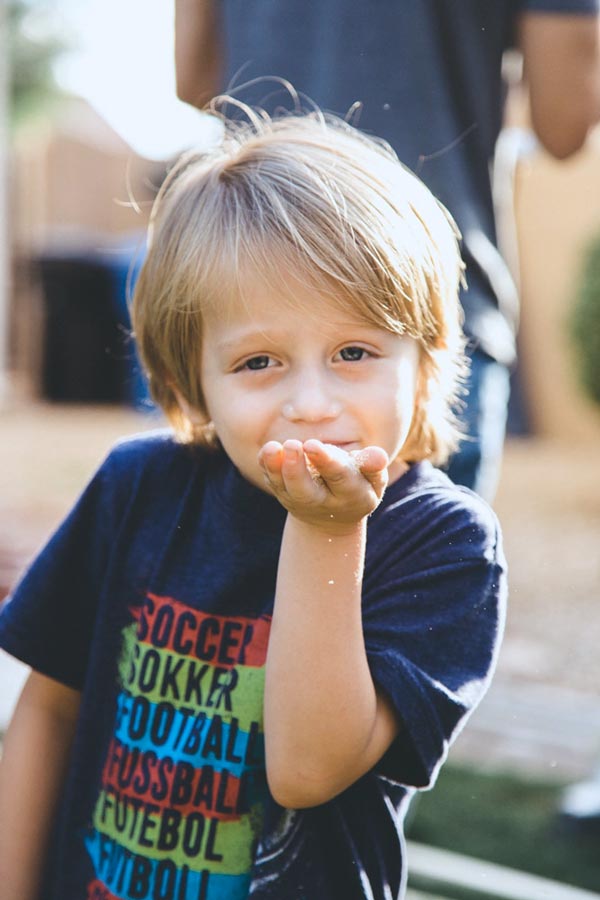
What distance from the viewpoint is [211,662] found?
136 centimetres

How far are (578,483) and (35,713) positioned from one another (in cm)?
796

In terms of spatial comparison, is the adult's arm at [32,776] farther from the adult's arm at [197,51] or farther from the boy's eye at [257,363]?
the adult's arm at [197,51]

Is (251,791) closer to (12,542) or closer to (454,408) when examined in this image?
(454,408)

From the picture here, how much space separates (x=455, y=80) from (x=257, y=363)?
2.07ft

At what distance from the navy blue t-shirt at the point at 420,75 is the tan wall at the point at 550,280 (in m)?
10.2

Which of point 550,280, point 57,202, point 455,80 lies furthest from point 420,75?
point 57,202

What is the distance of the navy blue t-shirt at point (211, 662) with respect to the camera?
1.24 m

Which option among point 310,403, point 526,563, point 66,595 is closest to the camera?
point 310,403

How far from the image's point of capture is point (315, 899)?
1.25 m

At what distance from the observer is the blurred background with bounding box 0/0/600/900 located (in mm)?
3027

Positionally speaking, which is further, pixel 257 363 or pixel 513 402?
pixel 513 402

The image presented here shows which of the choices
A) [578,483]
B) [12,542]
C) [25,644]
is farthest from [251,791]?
[578,483]

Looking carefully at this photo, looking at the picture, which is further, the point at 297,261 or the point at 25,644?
the point at 25,644

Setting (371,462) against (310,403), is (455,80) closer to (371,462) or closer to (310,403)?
(310,403)
